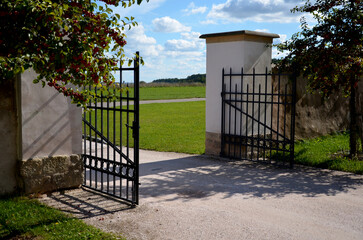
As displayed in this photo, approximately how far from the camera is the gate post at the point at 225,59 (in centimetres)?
955

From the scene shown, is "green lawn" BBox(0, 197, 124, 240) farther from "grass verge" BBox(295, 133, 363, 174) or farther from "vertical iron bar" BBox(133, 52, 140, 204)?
"grass verge" BBox(295, 133, 363, 174)

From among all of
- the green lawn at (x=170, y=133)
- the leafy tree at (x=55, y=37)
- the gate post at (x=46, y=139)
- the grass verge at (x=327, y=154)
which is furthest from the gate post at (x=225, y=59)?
the leafy tree at (x=55, y=37)

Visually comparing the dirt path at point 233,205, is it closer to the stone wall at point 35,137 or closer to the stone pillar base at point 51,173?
the stone pillar base at point 51,173

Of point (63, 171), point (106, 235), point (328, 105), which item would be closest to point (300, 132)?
point (328, 105)

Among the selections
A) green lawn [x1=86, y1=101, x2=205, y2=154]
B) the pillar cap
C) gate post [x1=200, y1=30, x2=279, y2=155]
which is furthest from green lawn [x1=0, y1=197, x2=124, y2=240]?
the pillar cap

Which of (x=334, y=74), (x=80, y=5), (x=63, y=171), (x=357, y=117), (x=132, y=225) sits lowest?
(x=132, y=225)

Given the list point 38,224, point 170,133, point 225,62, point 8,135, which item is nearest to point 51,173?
point 8,135

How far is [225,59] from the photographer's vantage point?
984 centimetres

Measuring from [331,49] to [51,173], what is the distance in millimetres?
6264

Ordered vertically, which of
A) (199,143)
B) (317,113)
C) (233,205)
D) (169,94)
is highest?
(169,94)

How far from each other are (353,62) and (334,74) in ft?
1.77

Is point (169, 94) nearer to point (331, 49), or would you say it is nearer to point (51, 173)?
point (331, 49)

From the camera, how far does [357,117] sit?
9.94m

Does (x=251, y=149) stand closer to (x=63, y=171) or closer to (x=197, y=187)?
(x=197, y=187)
